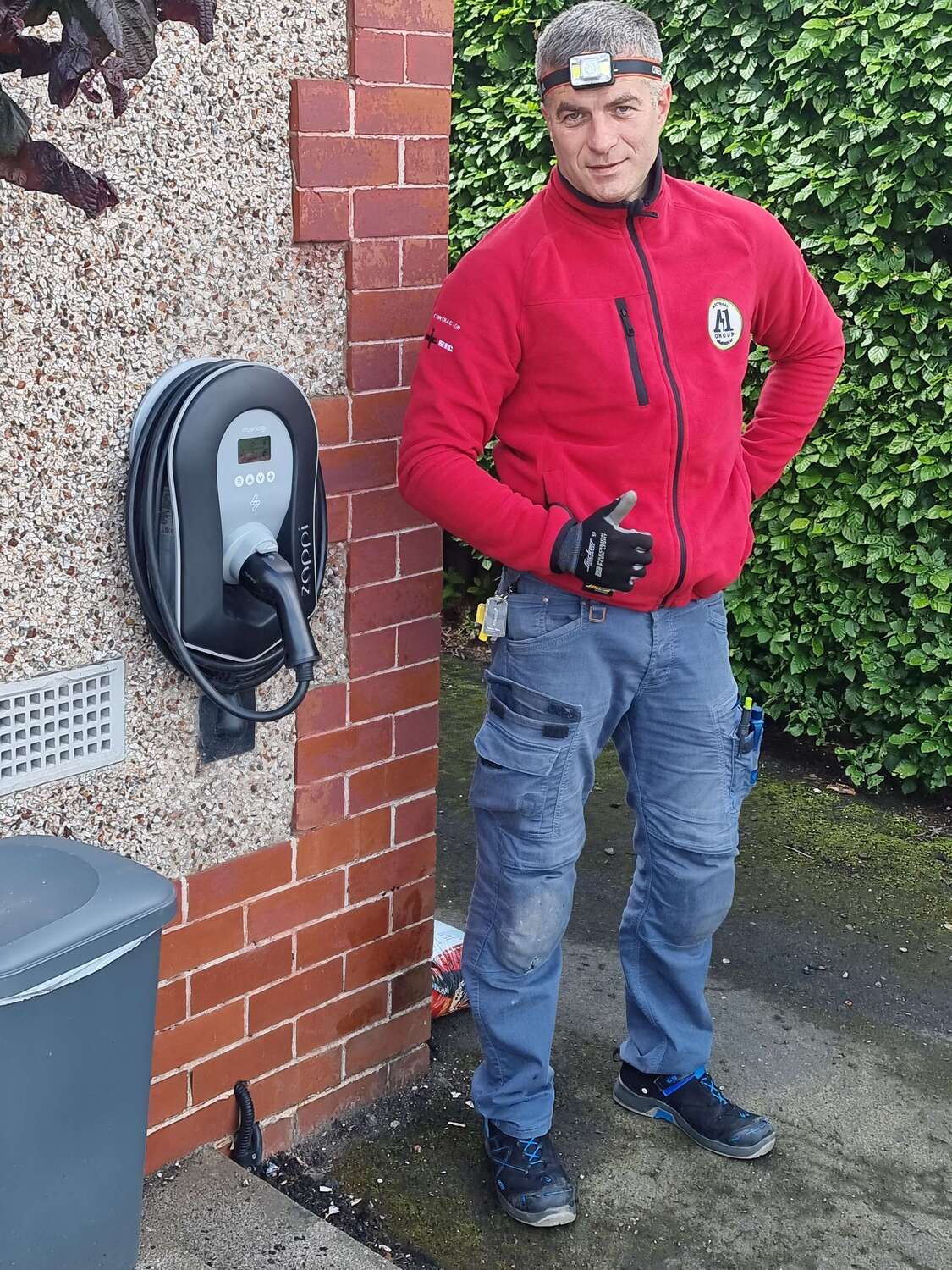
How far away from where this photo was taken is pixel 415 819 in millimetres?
3223

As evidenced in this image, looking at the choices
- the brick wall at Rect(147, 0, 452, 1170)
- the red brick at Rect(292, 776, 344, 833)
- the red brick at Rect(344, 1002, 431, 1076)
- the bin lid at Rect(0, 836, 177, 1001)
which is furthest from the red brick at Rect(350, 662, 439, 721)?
the bin lid at Rect(0, 836, 177, 1001)

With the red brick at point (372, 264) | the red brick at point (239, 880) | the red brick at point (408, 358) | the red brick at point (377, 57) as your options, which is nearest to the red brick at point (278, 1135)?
the red brick at point (239, 880)

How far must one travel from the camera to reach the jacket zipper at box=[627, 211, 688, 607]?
2723mm

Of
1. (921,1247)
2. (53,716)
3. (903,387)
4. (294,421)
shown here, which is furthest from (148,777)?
(903,387)

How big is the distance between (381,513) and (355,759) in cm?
52

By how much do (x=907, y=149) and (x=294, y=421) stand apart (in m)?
2.83

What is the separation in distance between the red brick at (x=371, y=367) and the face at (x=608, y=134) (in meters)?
0.50

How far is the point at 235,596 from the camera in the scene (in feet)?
8.32

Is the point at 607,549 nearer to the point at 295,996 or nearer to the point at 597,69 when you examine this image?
Result: the point at 597,69

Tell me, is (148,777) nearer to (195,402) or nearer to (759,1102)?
(195,402)

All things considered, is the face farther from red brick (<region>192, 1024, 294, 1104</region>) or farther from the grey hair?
red brick (<region>192, 1024, 294, 1104</region>)

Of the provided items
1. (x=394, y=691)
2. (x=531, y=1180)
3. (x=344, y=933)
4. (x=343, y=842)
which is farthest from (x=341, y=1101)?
(x=394, y=691)

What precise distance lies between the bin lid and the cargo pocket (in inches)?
35.0

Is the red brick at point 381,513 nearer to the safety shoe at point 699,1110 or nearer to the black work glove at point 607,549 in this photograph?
the black work glove at point 607,549
